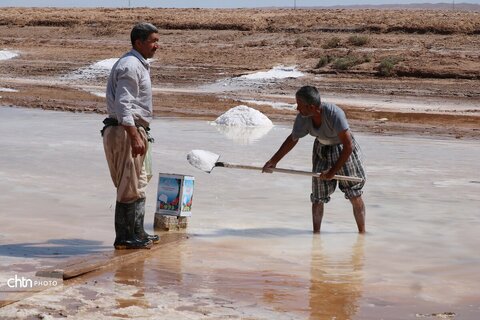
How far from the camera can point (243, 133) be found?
14.3m

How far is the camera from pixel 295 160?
11633 millimetres

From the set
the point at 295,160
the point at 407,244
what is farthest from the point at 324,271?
the point at 295,160

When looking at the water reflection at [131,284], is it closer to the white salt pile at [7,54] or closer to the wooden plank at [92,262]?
the wooden plank at [92,262]

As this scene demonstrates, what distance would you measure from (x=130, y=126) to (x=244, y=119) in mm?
9017

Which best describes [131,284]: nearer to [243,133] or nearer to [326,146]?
[326,146]

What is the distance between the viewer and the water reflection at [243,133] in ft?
44.4

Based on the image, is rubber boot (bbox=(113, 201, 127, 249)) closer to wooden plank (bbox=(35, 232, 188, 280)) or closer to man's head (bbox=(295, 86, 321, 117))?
wooden plank (bbox=(35, 232, 188, 280))

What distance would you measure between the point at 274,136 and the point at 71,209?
6146 mm

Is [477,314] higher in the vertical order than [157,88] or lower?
lower

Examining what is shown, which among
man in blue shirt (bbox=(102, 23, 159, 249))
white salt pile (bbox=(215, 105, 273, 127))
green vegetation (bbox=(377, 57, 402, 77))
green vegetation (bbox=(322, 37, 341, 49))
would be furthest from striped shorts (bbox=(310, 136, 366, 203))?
green vegetation (bbox=(322, 37, 341, 49))

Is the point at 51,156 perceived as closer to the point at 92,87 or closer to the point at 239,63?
the point at 92,87

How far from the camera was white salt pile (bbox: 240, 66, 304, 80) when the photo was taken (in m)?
24.6

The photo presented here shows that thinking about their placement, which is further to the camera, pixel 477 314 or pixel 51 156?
pixel 51 156

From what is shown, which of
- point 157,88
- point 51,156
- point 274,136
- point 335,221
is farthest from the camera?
point 157,88
